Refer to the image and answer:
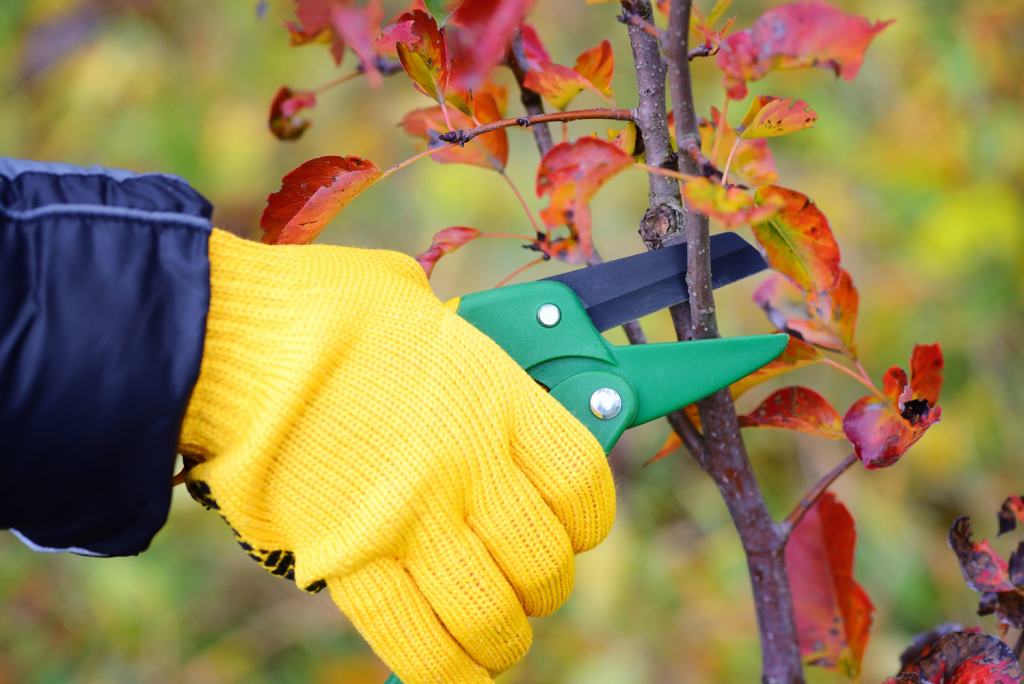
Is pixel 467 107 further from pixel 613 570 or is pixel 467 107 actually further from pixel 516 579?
pixel 613 570

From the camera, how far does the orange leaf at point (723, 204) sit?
0.42 metres

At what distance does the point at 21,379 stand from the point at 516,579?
0.42 m

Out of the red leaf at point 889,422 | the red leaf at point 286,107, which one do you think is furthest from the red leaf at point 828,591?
the red leaf at point 286,107

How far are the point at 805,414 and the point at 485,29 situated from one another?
Result: 0.48 m

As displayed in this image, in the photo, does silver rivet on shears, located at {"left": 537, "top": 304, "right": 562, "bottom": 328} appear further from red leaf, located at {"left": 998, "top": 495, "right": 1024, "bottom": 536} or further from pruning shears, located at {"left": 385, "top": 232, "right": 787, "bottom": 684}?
red leaf, located at {"left": 998, "top": 495, "right": 1024, "bottom": 536}

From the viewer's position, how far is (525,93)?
0.76m

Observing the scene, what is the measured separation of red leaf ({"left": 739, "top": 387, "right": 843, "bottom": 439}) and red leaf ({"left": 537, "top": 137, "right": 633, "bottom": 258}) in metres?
0.34

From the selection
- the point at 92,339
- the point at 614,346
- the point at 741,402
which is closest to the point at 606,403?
the point at 614,346

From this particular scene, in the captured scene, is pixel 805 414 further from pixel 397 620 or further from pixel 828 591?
pixel 397 620

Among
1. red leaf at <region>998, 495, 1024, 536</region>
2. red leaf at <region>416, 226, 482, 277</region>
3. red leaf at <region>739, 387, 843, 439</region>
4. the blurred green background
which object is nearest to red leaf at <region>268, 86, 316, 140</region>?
red leaf at <region>416, 226, 482, 277</region>

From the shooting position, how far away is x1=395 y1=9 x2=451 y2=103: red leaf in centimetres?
58

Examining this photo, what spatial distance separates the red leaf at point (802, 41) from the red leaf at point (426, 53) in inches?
10.4

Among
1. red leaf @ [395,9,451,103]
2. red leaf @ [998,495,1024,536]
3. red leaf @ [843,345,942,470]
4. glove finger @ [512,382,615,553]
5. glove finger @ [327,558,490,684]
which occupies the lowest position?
glove finger @ [327,558,490,684]

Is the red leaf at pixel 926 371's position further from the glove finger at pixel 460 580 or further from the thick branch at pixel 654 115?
the glove finger at pixel 460 580
